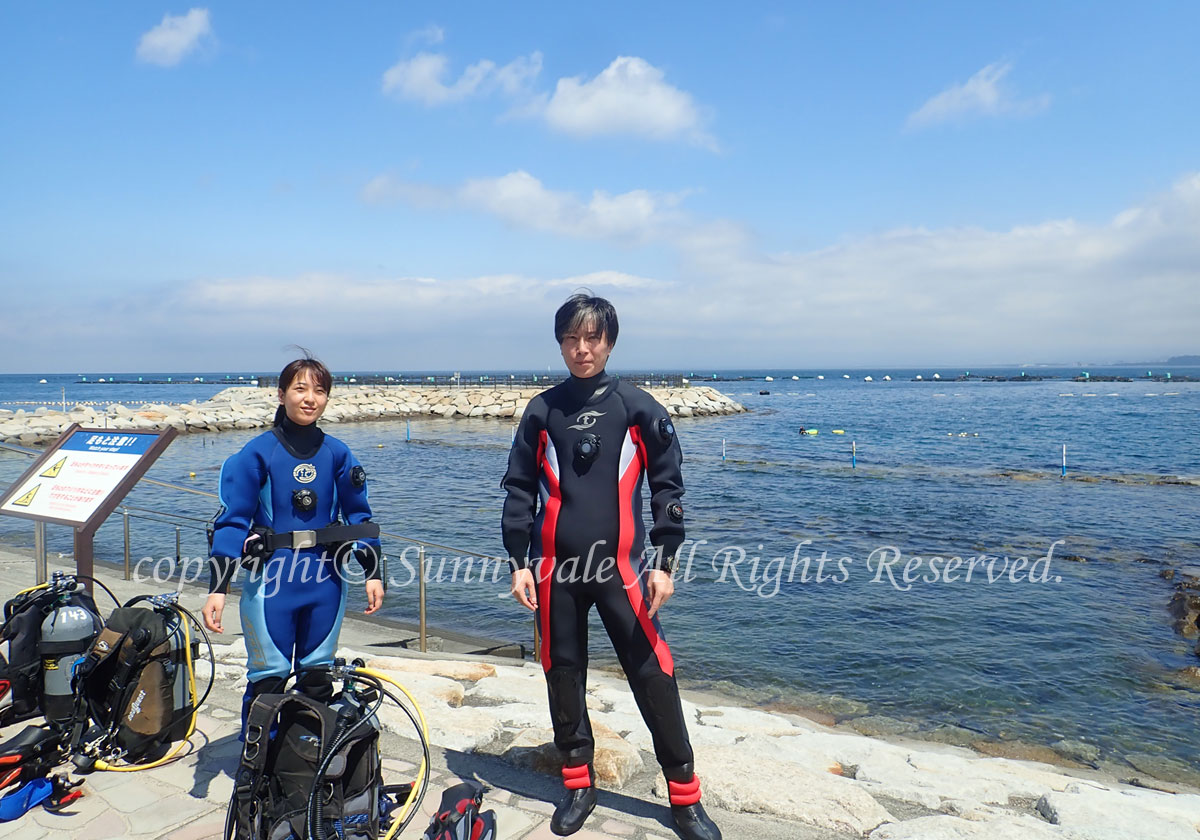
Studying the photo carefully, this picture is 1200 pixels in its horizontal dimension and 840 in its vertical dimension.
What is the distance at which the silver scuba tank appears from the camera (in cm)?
350

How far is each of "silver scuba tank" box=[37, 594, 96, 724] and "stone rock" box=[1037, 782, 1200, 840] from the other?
4452 millimetres

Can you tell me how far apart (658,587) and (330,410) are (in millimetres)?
45323

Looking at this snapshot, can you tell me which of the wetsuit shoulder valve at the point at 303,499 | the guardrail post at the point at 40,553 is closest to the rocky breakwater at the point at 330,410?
the guardrail post at the point at 40,553

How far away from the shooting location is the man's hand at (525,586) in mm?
3012

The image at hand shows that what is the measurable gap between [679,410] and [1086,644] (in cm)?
4390

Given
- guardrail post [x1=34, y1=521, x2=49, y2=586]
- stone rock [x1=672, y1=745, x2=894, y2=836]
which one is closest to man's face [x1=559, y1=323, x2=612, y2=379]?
stone rock [x1=672, y1=745, x2=894, y2=836]

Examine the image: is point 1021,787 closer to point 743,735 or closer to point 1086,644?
point 743,735

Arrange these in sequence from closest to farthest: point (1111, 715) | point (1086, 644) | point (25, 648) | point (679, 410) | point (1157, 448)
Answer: point (25, 648) → point (1111, 715) → point (1086, 644) → point (1157, 448) → point (679, 410)

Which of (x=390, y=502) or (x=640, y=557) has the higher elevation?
(x=640, y=557)

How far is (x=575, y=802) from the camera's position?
9.74 feet

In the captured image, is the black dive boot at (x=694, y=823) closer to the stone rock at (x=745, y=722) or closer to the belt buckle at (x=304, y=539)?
the belt buckle at (x=304, y=539)

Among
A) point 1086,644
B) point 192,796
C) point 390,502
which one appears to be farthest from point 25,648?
point 390,502

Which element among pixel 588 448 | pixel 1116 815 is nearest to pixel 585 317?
pixel 588 448

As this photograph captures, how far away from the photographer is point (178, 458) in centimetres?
2770
